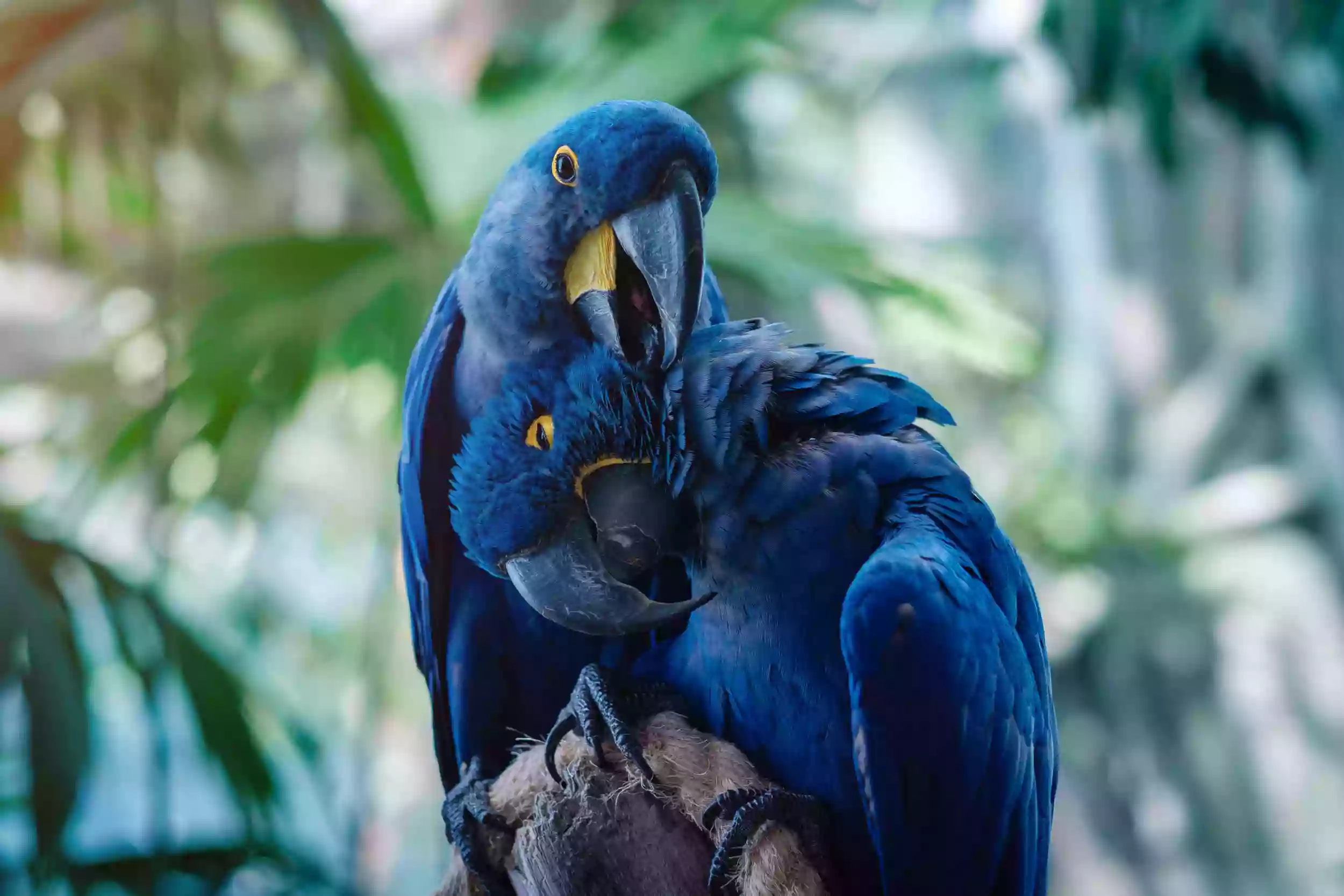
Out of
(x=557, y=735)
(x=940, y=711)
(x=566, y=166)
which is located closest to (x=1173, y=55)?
(x=566, y=166)

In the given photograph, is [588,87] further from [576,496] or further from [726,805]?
[726,805]

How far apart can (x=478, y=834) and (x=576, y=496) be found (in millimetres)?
346

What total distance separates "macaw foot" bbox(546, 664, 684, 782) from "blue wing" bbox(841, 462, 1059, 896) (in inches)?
7.0

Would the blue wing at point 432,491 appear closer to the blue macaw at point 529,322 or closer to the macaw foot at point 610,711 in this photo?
the blue macaw at point 529,322

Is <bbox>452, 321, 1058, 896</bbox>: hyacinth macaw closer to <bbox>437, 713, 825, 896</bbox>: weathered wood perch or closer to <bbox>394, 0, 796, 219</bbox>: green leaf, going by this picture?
<bbox>437, 713, 825, 896</bbox>: weathered wood perch

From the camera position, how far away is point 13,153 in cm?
158

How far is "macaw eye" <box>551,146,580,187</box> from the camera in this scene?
842 mm

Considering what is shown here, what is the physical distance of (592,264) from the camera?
827 mm

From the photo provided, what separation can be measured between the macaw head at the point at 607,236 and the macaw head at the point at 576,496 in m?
0.05

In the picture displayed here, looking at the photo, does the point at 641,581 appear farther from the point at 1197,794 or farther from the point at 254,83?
the point at 1197,794

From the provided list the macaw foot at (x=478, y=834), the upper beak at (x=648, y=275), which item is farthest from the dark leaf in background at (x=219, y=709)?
the upper beak at (x=648, y=275)

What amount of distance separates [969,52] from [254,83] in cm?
169

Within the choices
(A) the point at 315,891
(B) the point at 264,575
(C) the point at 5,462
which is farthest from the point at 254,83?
(A) the point at 315,891

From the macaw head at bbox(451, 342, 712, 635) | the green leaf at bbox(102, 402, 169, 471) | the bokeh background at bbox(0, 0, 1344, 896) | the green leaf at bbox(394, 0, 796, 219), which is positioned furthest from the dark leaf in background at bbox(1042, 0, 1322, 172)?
the green leaf at bbox(102, 402, 169, 471)
